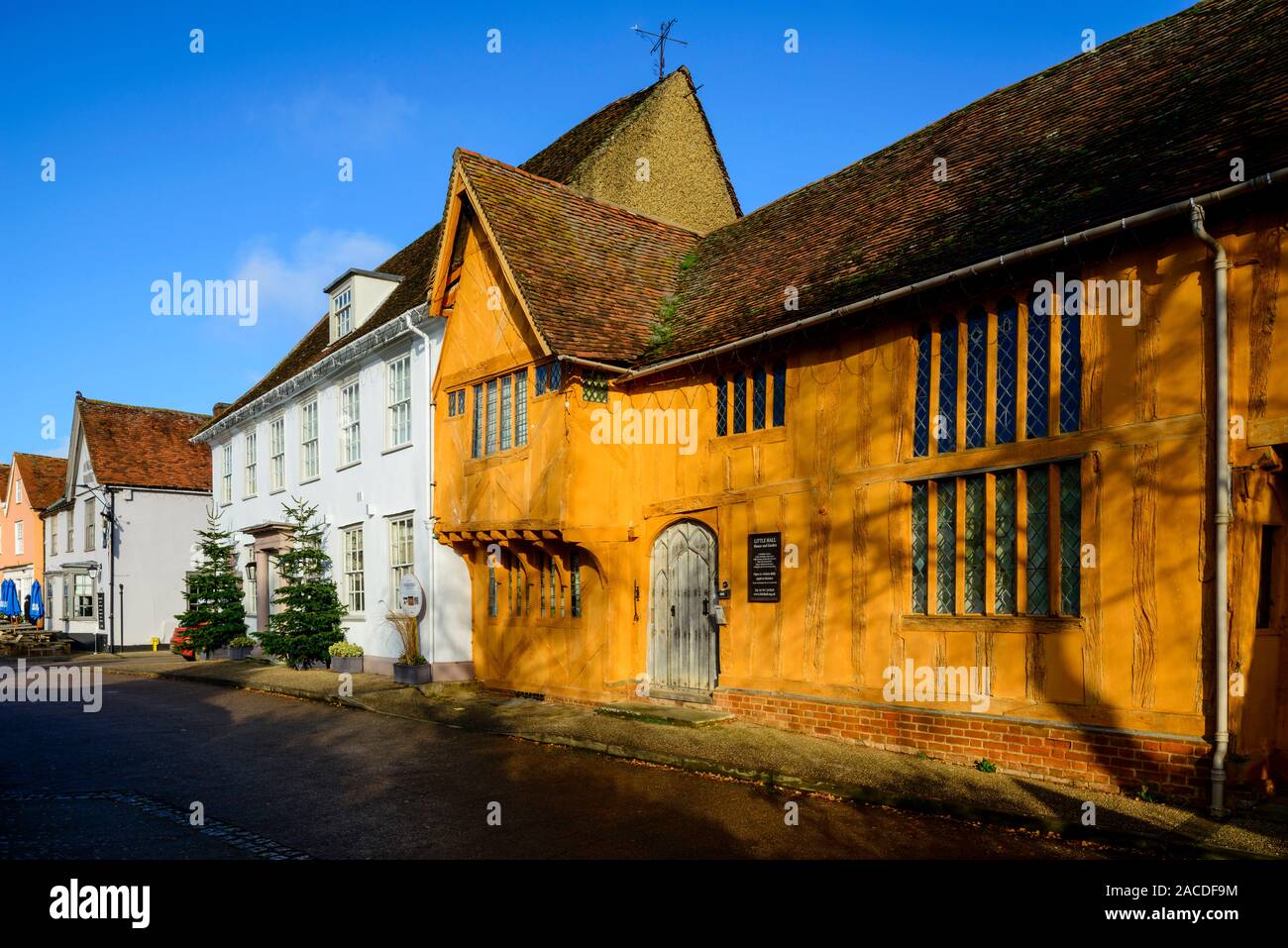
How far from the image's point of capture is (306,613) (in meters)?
20.4

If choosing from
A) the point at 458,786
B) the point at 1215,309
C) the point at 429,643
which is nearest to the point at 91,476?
the point at 429,643

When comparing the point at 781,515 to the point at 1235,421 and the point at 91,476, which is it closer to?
the point at 1235,421

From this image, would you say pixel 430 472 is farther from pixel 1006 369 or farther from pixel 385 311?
pixel 1006 369

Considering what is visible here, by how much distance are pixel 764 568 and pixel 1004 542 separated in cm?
332

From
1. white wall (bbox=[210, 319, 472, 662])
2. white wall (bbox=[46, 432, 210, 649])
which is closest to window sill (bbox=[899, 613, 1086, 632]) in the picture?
white wall (bbox=[210, 319, 472, 662])

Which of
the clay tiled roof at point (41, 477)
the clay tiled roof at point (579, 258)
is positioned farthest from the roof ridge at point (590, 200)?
the clay tiled roof at point (41, 477)

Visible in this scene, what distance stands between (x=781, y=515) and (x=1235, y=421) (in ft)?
17.1

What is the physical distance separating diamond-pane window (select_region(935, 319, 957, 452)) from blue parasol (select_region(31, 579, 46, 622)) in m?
41.2

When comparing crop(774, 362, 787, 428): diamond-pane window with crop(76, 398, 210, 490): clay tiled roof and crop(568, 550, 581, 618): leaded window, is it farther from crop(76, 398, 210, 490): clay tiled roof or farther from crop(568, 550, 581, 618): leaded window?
crop(76, 398, 210, 490): clay tiled roof

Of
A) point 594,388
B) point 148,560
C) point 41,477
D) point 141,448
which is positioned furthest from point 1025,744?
point 41,477

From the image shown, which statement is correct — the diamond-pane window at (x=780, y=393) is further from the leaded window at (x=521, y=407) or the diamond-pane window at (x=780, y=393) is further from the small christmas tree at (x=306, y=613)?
the small christmas tree at (x=306, y=613)

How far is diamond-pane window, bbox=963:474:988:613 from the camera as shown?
9742 mm

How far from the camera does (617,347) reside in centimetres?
1423
